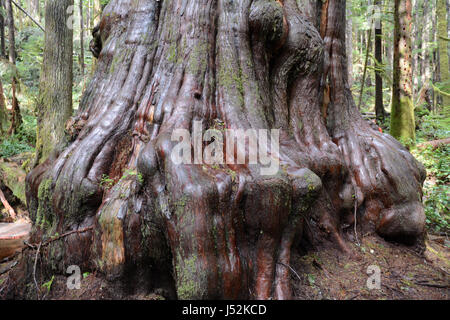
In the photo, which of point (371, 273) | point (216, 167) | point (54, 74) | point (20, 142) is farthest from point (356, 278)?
point (20, 142)

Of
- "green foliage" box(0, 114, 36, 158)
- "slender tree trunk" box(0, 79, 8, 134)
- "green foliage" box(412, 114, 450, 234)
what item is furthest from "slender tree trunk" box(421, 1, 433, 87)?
"slender tree trunk" box(0, 79, 8, 134)

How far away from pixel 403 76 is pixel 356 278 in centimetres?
611

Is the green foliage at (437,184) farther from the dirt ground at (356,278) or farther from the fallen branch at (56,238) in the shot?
the fallen branch at (56,238)

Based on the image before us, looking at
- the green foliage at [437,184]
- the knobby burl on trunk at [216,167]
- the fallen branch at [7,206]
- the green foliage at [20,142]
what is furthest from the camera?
the green foliage at [20,142]

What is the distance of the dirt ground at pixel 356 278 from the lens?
248 cm

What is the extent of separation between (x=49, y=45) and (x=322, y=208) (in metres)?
6.13

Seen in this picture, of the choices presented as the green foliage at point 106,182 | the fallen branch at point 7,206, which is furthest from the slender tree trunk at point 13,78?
the green foliage at point 106,182

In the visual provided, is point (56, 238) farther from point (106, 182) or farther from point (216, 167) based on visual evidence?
point (216, 167)

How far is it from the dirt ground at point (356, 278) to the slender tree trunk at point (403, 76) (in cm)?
435

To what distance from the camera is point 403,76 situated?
697 centimetres

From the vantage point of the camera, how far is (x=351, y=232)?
3.47 meters

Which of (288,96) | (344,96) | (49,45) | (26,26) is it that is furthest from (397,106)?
(26,26)

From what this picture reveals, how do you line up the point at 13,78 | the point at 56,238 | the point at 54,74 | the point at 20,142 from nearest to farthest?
the point at 56,238 < the point at 54,74 < the point at 13,78 < the point at 20,142
